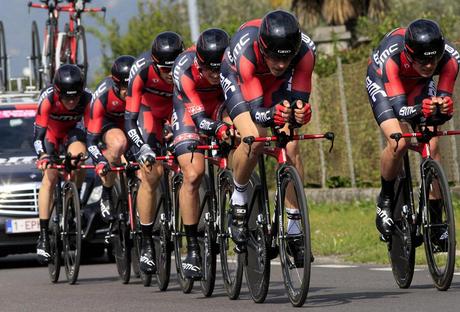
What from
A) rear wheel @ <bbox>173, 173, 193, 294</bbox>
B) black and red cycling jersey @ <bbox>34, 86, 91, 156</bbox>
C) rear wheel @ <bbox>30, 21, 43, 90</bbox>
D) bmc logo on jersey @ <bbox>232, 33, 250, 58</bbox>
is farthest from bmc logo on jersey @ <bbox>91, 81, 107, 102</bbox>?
rear wheel @ <bbox>30, 21, 43, 90</bbox>

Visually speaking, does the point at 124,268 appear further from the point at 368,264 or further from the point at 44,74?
the point at 44,74

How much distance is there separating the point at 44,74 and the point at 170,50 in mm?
13651

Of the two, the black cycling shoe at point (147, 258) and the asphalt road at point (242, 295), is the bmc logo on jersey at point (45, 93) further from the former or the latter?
the black cycling shoe at point (147, 258)

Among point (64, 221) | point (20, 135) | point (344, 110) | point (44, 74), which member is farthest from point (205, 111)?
point (44, 74)

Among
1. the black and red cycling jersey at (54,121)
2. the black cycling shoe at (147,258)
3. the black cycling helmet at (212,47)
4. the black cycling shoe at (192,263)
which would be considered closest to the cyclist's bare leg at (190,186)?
the black cycling shoe at (192,263)

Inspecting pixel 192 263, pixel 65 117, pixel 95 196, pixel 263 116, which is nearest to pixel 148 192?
pixel 192 263

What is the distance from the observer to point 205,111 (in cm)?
1231

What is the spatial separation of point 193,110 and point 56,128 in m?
4.12

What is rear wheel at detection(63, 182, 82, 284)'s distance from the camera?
1452 centimetres

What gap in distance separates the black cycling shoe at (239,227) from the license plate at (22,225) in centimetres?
666

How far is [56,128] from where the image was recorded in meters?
15.9

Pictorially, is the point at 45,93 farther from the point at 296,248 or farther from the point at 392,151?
the point at 296,248

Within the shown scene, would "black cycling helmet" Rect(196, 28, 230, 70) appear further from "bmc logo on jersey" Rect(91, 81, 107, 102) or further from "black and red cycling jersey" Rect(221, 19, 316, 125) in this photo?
"bmc logo on jersey" Rect(91, 81, 107, 102)

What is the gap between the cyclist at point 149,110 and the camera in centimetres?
1305
